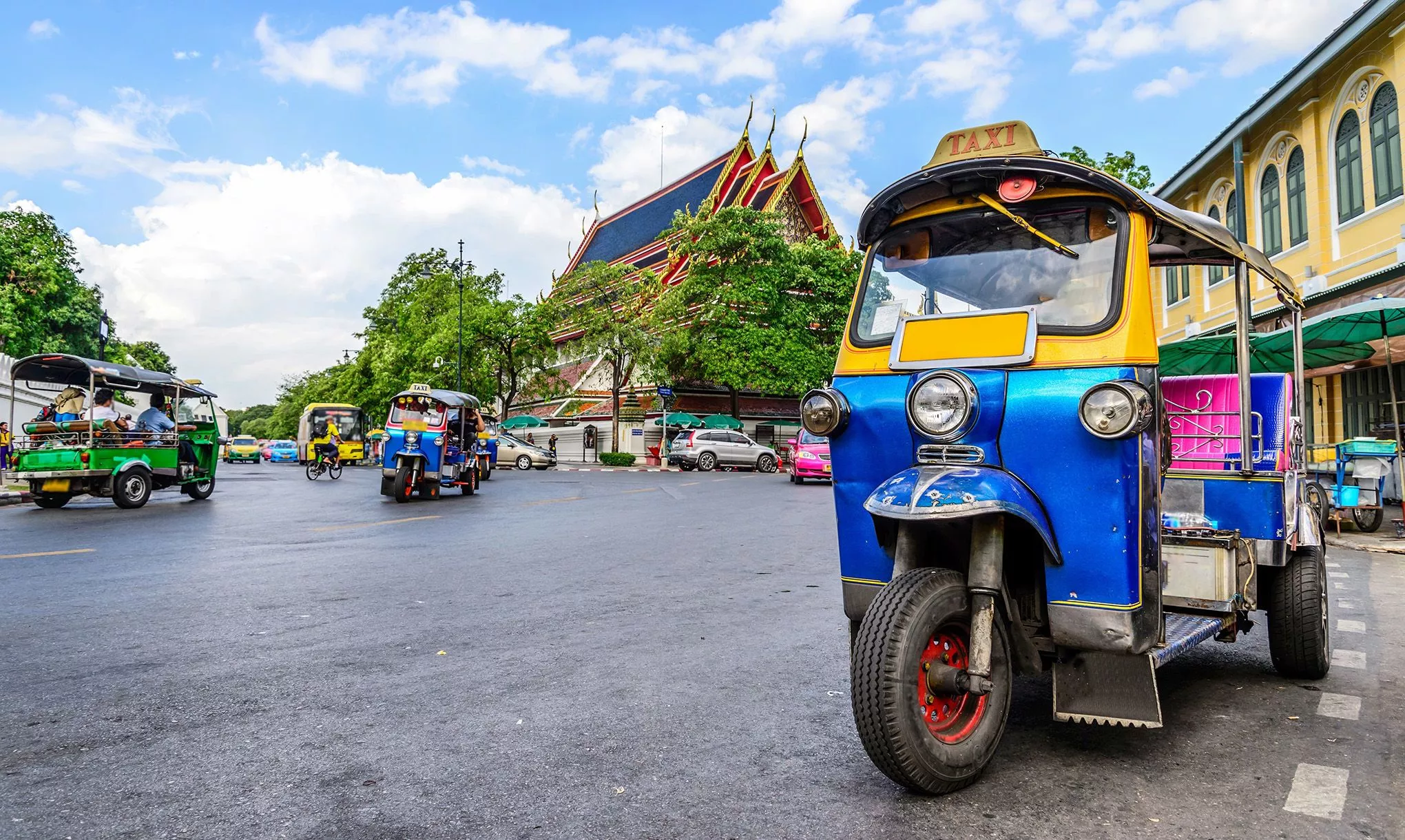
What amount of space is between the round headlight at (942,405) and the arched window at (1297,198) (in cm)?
1846

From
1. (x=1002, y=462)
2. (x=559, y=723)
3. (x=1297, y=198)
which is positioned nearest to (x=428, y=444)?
(x=559, y=723)

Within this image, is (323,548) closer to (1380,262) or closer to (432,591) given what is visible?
(432,591)

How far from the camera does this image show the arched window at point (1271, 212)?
63.2ft

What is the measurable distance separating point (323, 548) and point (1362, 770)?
8674 millimetres

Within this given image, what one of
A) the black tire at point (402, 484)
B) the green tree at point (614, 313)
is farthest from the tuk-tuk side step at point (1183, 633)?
the green tree at point (614, 313)

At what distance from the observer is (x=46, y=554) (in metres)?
8.52

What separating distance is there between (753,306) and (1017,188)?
32.3 m

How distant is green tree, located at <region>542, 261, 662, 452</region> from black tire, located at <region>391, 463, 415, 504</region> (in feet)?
67.7

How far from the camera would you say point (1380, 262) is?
15.2m

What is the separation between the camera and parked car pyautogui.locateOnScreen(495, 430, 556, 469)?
3519cm

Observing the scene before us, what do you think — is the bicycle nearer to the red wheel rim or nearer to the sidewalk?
the sidewalk

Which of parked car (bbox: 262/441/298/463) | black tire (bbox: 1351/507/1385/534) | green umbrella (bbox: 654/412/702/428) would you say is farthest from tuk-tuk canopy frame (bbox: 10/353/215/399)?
parked car (bbox: 262/441/298/463)

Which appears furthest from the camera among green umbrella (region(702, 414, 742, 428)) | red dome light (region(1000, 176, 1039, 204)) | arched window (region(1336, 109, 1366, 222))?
green umbrella (region(702, 414, 742, 428))

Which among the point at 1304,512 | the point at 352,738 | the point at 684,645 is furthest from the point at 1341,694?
the point at 352,738
